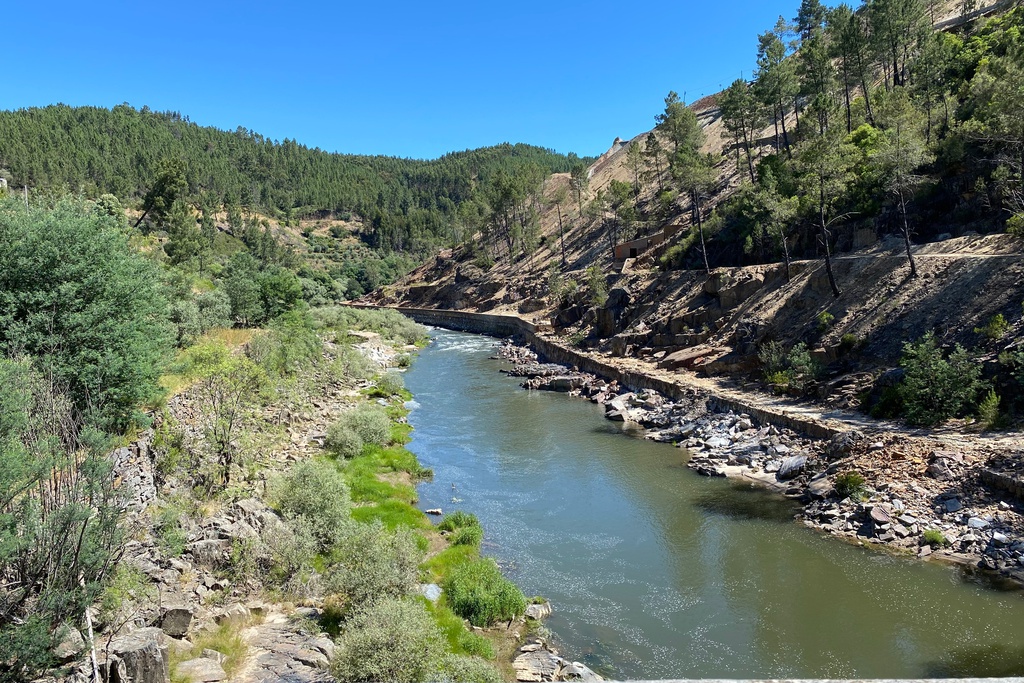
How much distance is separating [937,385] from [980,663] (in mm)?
12535

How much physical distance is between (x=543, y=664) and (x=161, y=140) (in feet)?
592

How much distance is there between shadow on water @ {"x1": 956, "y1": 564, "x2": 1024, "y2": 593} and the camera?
48.3 ft

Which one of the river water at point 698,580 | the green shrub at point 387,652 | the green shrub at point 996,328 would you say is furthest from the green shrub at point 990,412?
the green shrub at point 387,652

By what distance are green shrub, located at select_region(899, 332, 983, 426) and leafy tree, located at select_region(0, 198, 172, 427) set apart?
25.4 metres

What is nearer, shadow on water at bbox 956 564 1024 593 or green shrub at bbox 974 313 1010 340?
shadow on water at bbox 956 564 1024 593

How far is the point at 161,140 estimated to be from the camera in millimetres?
157375

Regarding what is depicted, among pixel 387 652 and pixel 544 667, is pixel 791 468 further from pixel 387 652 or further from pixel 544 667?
pixel 387 652

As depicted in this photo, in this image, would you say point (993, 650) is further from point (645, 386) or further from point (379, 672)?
point (645, 386)

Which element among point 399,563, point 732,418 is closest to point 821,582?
point 399,563

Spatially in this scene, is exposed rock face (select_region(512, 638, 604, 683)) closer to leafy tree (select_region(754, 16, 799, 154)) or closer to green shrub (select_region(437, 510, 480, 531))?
green shrub (select_region(437, 510, 480, 531))

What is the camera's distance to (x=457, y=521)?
20016 millimetres

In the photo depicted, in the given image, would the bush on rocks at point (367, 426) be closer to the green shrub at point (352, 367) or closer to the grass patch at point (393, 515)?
the grass patch at point (393, 515)

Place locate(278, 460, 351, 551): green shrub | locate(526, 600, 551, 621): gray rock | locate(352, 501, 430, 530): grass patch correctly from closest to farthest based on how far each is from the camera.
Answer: locate(526, 600, 551, 621): gray rock → locate(278, 460, 351, 551): green shrub → locate(352, 501, 430, 530): grass patch

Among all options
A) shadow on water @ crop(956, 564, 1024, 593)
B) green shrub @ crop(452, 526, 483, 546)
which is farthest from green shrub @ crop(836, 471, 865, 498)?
green shrub @ crop(452, 526, 483, 546)
